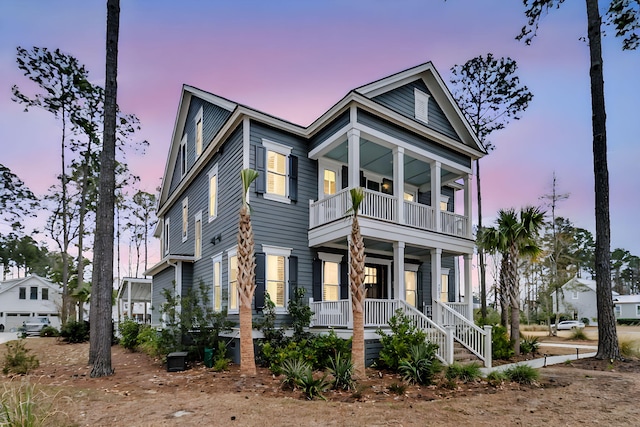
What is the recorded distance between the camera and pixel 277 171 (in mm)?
13484

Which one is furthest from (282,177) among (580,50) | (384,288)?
(580,50)

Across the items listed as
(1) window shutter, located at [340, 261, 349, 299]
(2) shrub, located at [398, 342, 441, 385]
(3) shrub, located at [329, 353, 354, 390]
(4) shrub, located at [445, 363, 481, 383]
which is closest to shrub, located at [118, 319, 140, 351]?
(1) window shutter, located at [340, 261, 349, 299]

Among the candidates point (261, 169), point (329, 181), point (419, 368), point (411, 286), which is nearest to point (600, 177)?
point (411, 286)

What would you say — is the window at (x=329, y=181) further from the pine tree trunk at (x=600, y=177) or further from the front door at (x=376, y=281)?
the pine tree trunk at (x=600, y=177)

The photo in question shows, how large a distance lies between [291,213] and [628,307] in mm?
52533

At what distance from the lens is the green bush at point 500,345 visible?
43.5 feet

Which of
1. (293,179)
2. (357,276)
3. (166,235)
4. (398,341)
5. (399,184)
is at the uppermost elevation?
(293,179)

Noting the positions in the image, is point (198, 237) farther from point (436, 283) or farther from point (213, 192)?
point (436, 283)

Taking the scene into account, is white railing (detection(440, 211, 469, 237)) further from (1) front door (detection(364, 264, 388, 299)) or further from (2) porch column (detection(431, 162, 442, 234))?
(1) front door (detection(364, 264, 388, 299))

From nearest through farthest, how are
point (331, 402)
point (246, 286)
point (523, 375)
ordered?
point (331, 402) → point (523, 375) → point (246, 286)

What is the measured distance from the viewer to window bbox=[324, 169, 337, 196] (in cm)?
1466

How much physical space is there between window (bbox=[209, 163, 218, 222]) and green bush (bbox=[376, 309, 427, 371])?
24.7 ft

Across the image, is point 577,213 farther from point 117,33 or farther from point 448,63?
point 117,33

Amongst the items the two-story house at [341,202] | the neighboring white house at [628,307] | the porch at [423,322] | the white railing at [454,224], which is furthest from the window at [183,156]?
the neighboring white house at [628,307]
